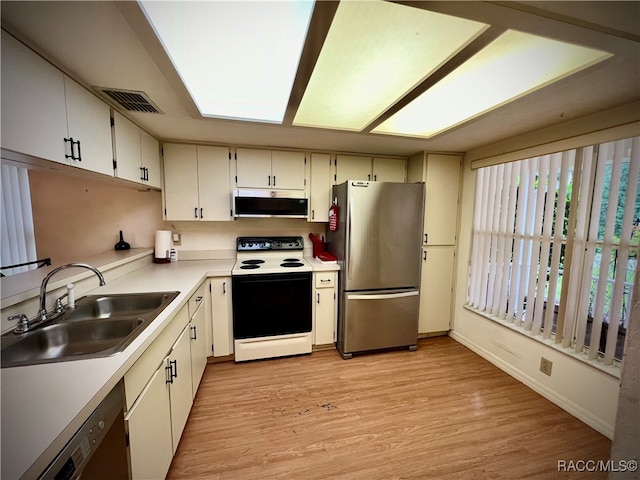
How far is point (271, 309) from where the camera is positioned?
Answer: 95.0 inches

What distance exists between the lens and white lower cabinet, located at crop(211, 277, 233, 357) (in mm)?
2312

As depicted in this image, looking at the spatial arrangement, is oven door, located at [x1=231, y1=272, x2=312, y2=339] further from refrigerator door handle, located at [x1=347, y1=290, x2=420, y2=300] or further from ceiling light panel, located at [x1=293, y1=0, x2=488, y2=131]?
ceiling light panel, located at [x1=293, y1=0, x2=488, y2=131]

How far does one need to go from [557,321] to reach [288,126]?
2.72 m

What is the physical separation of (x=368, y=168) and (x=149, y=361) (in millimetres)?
2721

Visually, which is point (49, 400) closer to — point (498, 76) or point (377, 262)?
point (377, 262)

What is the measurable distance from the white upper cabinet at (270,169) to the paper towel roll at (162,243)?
2.99ft

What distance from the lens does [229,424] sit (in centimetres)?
173

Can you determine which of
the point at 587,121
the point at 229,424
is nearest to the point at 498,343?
the point at 587,121

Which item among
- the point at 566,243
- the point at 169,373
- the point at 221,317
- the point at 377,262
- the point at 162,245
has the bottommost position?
the point at 221,317

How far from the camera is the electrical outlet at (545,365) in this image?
6.56 feet

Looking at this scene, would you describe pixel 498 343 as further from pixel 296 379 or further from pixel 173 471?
pixel 173 471

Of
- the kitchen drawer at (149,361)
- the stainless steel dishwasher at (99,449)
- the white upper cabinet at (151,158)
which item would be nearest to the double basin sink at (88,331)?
the kitchen drawer at (149,361)

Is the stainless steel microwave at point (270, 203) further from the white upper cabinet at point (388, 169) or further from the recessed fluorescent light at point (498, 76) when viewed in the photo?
the recessed fluorescent light at point (498, 76)

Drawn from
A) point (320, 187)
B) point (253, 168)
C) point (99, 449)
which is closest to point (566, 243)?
point (320, 187)
